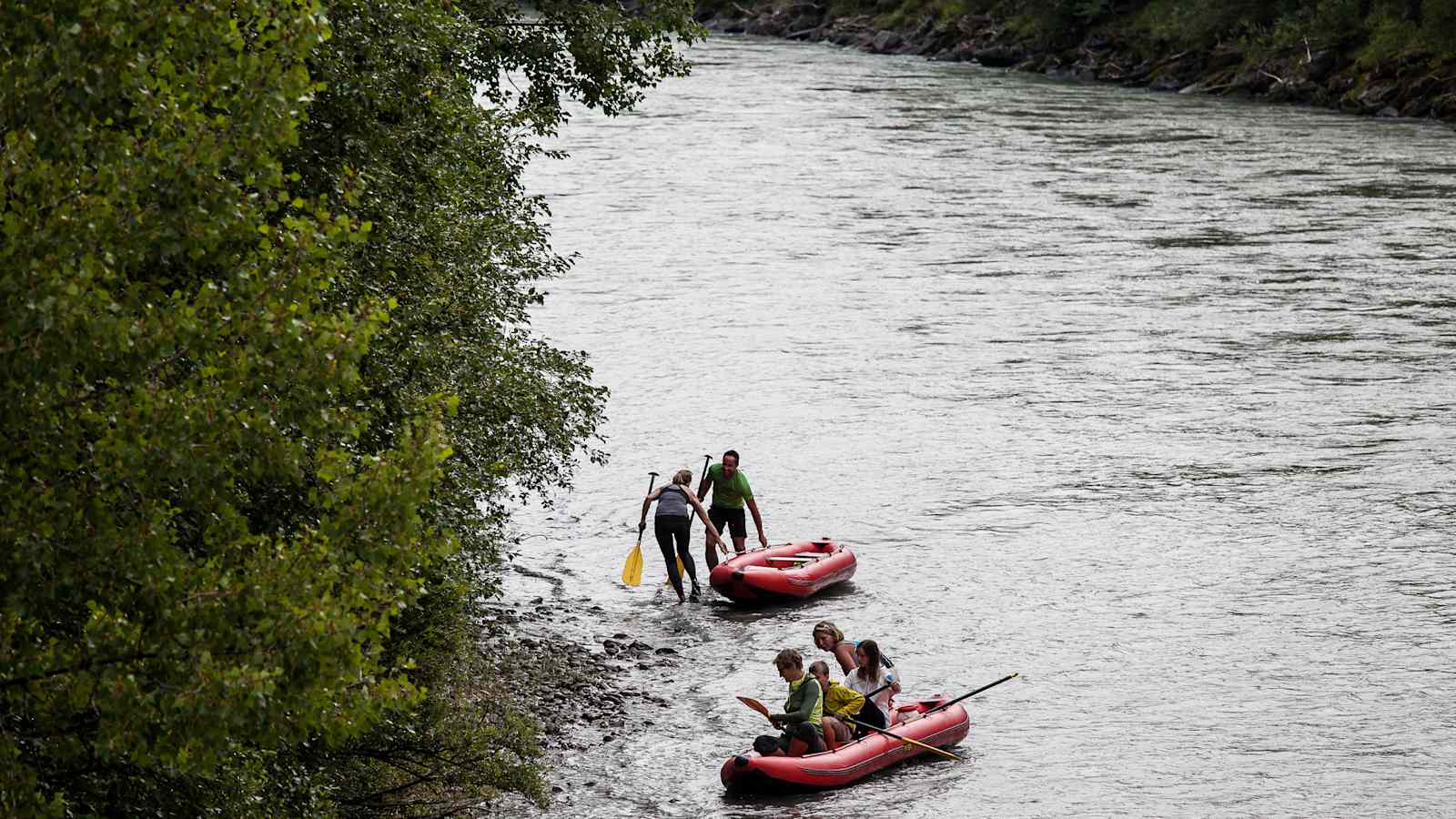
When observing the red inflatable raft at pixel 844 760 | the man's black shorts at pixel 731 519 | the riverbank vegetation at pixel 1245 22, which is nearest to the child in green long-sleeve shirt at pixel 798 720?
the red inflatable raft at pixel 844 760

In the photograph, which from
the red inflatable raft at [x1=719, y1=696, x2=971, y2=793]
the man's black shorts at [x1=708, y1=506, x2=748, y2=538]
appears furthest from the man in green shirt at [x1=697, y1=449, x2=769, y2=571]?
the red inflatable raft at [x1=719, y1=696, x2=971, y2=793]

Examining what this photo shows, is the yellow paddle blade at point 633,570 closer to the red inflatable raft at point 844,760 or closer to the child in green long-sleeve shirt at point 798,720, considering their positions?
the red inflatable raft at point 844,760

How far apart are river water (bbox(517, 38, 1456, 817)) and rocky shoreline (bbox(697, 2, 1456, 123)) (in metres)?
4.65

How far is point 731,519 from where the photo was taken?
2267 centimetres

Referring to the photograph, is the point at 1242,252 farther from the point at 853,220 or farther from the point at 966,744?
the point at 966,744

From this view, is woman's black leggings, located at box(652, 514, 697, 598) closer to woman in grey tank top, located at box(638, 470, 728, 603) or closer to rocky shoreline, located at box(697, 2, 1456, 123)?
woman in grey tank top, located at box(638, 470, 728, 603)

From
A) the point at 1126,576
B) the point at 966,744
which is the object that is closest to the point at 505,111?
the point at 966,744

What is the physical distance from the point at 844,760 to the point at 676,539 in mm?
6104

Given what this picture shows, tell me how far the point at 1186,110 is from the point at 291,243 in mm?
60633

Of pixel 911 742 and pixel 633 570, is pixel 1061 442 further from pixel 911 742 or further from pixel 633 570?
pixel 911 742

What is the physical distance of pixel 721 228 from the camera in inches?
1858

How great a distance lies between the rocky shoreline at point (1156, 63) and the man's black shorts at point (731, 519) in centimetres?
4514

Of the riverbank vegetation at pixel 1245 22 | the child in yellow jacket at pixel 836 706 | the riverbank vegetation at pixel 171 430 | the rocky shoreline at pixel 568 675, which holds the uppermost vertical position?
the riverbank vegetation at pixel 1245 22

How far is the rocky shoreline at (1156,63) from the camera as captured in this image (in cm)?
6128
